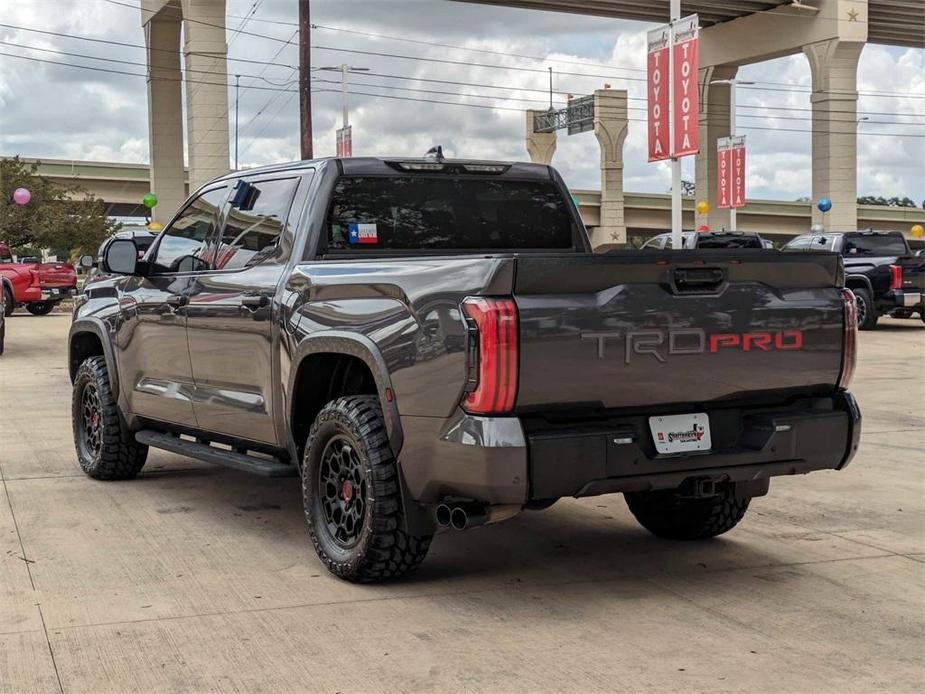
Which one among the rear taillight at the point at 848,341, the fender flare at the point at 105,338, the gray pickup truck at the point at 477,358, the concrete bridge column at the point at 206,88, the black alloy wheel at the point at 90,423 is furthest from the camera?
the concrete bridge column at the point at 206,88

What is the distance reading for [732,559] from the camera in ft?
20.4

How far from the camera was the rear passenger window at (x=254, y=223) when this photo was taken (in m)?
6.64

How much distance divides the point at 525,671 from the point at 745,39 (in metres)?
51.9

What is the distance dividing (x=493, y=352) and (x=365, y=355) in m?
0.88

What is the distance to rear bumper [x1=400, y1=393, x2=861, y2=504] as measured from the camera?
489 centimetres

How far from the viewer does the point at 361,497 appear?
18.5 ft

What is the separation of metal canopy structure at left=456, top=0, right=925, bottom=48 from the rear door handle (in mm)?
41408

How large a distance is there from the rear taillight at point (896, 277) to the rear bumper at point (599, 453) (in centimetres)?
1864

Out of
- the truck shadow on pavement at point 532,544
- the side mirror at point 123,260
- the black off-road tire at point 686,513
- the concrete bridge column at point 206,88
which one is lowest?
the truck shadow on pavement at point 532,544

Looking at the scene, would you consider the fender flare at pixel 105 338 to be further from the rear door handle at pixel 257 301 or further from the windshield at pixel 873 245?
the windshield at pixel 873 245

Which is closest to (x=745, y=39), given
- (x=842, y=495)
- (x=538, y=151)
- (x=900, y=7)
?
(x=900, y=7)

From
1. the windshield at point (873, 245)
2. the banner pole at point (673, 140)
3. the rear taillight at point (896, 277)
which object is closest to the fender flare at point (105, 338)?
the banner pole at point (673, 140)

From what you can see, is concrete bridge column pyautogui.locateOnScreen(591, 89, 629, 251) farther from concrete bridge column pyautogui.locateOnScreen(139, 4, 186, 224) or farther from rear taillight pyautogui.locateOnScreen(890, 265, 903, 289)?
rear taillight pyautogui.locateOnScreen(890, 265, 903, 289)

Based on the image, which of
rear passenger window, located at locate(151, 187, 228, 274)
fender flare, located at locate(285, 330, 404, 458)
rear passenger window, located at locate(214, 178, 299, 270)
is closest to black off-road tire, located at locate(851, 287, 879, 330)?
rear passenger window, located at locate(151, 187, 228, 274)
